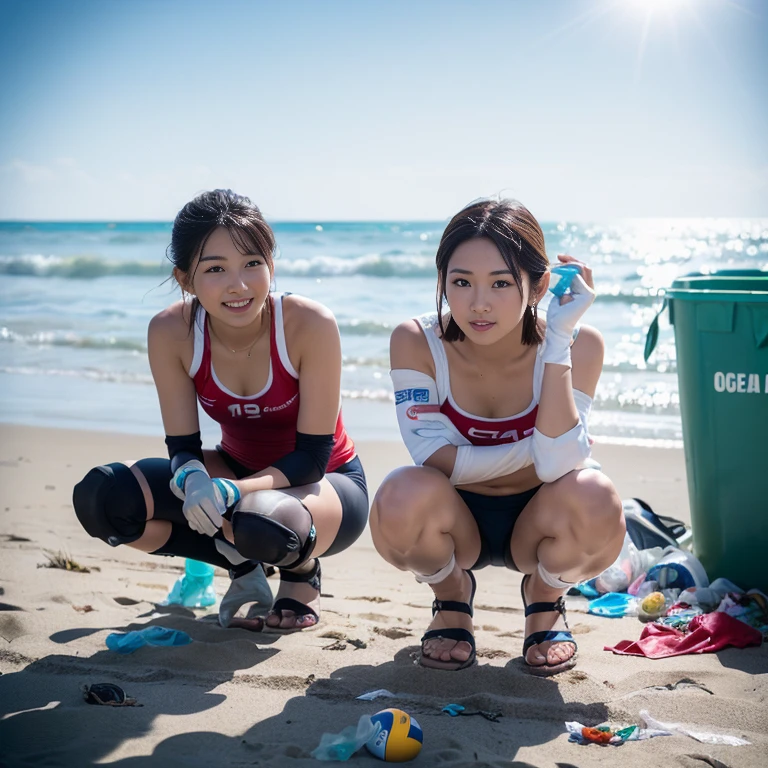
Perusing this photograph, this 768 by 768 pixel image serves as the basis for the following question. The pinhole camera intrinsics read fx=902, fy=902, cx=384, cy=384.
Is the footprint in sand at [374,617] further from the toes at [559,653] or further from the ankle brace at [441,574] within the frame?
the toes at [559,653]

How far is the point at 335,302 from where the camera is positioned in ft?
50.5

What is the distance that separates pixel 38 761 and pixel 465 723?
105 cm

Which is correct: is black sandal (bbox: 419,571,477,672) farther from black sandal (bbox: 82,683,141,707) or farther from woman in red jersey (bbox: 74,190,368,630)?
black sandal (bbox: 82,683,141,707)

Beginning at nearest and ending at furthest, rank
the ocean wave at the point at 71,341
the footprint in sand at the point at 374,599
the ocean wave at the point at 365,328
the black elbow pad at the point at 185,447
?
the black elbow pad at the point at 185,447
the footprint in sand at the point at 374,599
the ocean wave at the point at 71,341
the ocean wave at the point at 365,328

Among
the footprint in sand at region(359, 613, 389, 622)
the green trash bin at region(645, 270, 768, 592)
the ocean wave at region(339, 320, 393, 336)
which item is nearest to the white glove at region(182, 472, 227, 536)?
the footprint in sand at region(359, 613, 389, 622)

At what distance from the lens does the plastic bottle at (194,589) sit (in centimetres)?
351

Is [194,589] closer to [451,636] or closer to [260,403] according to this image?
[260,403]

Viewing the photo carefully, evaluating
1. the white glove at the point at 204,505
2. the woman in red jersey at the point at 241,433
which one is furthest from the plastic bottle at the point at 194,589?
the white glove at the point at 204,505

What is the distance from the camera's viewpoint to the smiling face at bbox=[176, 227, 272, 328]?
2.92 m

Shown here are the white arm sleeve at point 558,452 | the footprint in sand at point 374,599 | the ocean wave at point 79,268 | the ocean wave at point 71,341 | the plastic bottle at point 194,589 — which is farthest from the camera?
the ocean wave at point 79,268

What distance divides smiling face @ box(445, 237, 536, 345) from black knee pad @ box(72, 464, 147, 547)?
121 cm

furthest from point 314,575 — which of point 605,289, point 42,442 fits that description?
point 605,289

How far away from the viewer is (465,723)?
2367 mm

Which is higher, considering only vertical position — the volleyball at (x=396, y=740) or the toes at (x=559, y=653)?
the volleyball at (x=396, y=740)
